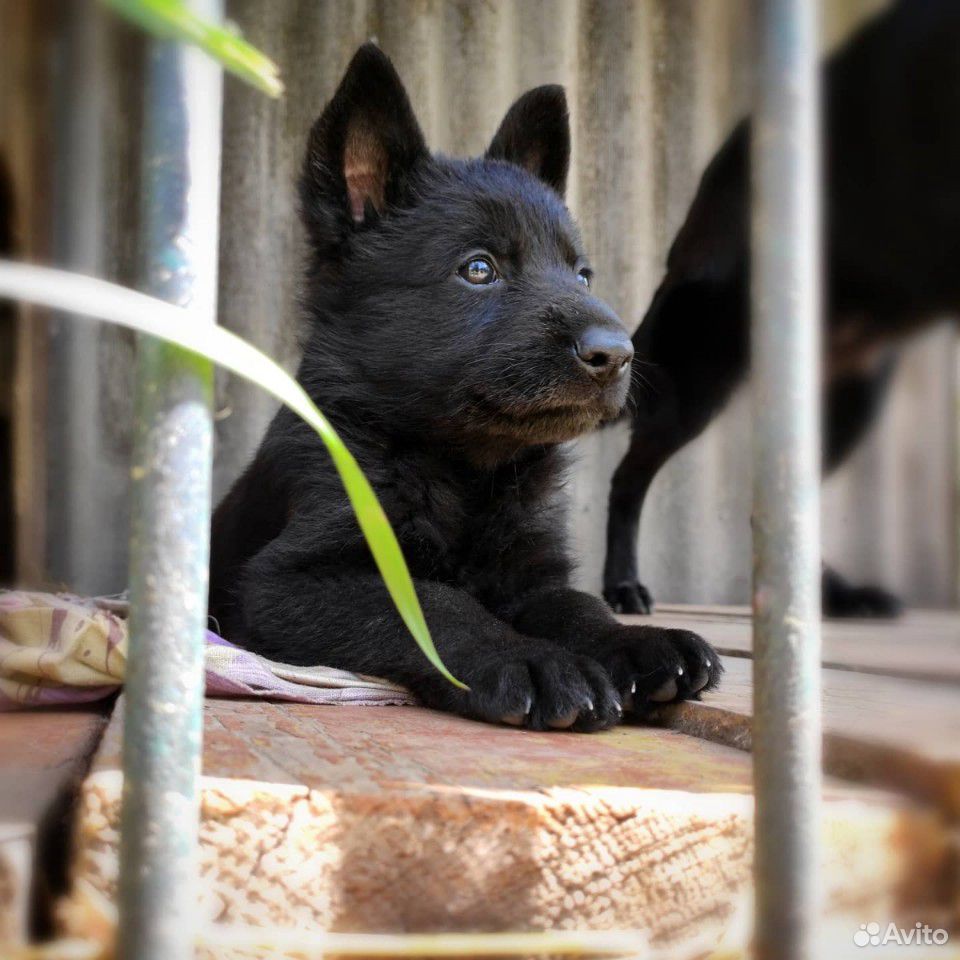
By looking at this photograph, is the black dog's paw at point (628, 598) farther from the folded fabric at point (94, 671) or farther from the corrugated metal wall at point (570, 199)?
the folded fabric at point (94, 671)

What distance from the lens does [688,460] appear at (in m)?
4.23

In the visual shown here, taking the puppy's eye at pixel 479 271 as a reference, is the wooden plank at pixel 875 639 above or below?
below

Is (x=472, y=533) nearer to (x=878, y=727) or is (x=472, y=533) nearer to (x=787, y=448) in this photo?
(x=878, y=727)

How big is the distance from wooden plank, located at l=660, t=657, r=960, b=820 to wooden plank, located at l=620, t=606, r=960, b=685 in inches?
5.4

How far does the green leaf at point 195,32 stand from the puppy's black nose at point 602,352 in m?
1.37

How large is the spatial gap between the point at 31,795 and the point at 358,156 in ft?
5.86

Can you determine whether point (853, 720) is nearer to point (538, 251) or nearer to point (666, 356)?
point (538, 251)

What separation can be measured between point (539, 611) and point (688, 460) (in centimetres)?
250

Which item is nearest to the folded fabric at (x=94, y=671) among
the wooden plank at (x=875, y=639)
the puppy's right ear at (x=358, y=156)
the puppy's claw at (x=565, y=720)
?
the puppy's claw at (x=565, y=720)

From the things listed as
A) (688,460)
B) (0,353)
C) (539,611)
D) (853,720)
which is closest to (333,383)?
(539,611)

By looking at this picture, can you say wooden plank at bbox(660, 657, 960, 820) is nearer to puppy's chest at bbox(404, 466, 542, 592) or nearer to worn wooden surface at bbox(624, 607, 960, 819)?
worn wooden surface at bbox(624, 607, 960, 819)

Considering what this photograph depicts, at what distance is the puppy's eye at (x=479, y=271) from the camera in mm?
2148

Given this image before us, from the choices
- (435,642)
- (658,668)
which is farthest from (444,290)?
(658,668)

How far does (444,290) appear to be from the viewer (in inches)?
84.3
